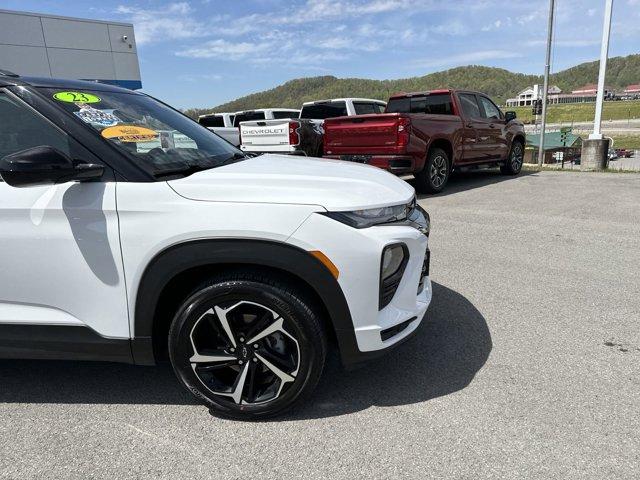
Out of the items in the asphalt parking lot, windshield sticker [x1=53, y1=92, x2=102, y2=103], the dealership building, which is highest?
the dealership building

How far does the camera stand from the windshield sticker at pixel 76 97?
244cm

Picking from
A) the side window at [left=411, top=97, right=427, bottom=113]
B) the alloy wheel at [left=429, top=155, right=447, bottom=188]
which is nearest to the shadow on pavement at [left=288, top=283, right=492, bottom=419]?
the alloy wheel at [left=429, top=155, right=447, bottom=188]

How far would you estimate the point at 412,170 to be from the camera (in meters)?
8.22

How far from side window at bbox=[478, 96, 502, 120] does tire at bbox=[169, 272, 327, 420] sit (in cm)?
916

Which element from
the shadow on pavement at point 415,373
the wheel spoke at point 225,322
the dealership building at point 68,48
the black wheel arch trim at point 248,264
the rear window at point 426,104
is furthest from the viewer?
the dealership building at point 68,48

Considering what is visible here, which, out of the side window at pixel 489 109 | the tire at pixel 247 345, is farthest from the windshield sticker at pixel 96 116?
the side window at pixel 489 109

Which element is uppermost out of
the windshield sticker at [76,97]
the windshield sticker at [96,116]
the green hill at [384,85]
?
the green hill at [384,85]

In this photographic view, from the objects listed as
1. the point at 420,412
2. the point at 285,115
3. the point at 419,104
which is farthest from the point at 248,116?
the point at 420,412

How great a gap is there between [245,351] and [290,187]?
2.87 ft

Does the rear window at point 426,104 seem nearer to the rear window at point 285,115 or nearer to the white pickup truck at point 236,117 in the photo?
the white pickup truck at point 236,117

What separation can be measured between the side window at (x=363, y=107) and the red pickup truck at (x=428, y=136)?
2.17m

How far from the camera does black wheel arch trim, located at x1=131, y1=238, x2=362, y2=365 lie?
2166mm

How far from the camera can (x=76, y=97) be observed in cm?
252

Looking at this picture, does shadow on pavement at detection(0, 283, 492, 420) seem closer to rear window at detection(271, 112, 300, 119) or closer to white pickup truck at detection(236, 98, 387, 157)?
white pickup truck at detection(236, 98, 387, 157)
